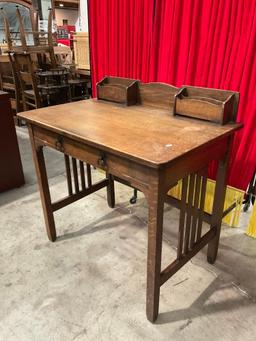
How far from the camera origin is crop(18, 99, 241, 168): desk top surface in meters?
1.00

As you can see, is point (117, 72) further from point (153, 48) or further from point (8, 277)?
point (8, 277)

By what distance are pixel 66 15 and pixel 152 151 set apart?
9991mm

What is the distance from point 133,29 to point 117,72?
35 cm

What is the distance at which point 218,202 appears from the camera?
4.79ft

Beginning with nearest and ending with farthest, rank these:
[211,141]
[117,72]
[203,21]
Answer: [211,141] → [203,21] → [117,72]

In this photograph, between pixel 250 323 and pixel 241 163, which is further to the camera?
pixel 241 163

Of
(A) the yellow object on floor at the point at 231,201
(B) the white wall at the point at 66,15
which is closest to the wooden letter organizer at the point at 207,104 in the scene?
(A) the yellow object on floor at the point at 231,201

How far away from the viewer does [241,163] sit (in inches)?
70.4

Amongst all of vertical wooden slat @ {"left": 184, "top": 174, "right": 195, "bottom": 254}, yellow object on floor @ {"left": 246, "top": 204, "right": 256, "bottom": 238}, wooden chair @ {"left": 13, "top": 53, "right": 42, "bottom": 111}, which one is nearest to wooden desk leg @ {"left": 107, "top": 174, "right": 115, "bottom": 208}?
vertical wooden slat @ {"left": 184, "top": 174, "right": 195, "bottom": 254}

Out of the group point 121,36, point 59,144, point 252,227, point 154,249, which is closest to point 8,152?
point 59,144

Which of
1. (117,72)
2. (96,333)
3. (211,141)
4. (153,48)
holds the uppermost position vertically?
(153,48)

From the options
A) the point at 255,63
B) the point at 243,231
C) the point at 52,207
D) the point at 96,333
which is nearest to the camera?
the point at 96,333

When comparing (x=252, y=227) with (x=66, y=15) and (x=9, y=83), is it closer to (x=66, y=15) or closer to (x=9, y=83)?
(x=9, y=83)

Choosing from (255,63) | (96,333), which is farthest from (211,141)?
(96,333)
